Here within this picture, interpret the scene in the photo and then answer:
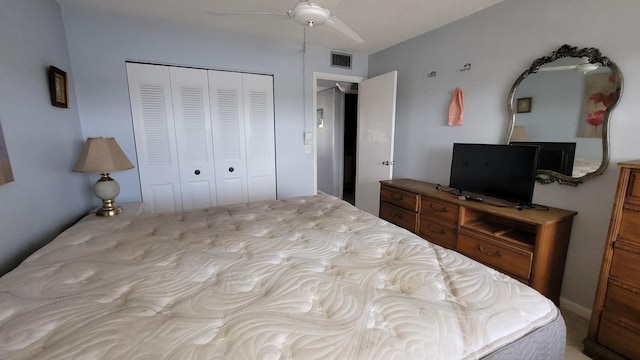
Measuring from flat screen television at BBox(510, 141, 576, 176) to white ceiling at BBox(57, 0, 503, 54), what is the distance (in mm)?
1298

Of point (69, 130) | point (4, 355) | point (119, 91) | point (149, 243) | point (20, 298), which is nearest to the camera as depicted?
point (4, 355)

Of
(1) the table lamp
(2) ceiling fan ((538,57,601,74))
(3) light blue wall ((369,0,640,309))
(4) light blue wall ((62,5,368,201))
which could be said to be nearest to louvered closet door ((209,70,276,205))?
(4) light blue wall ((62,5,368,201))

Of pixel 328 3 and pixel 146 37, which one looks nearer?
pixel 328 3

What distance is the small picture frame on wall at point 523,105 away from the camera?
2154 millimetres

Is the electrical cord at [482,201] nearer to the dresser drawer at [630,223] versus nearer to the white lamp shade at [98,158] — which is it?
the dresser drawer at [630,223]

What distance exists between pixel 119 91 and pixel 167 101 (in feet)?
1.36

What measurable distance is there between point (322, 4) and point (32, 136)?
2.10 meters

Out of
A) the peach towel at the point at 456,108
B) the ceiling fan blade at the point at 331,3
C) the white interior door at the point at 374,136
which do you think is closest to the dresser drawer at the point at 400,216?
the white interior door at the point at 374,136

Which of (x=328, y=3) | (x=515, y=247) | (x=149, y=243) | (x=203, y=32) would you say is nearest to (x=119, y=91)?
(x=203, y=32)

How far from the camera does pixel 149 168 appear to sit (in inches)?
111

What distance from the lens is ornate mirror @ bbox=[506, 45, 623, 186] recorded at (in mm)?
1785

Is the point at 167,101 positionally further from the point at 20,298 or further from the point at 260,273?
the point at 260,273

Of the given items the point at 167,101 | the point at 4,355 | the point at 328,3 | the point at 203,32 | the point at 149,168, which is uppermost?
the point at 203,32

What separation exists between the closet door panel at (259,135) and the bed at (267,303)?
1.91 metres
